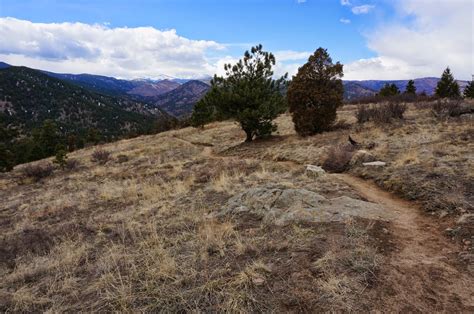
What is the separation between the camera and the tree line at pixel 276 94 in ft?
60.0

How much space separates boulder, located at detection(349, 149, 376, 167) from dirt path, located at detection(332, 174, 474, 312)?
5063 millimetres

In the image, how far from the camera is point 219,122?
41.6 metres

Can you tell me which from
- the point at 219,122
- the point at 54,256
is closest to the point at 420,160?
the point at 54,256

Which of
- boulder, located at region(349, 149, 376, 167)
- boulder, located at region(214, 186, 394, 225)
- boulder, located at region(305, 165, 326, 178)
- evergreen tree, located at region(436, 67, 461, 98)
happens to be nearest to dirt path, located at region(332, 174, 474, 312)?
boulder, located at region(214, 186, 394, 225)

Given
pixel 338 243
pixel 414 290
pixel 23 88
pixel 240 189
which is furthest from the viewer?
pixel 23 88

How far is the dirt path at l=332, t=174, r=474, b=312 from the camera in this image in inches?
136

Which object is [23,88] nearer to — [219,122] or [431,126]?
[219,122]

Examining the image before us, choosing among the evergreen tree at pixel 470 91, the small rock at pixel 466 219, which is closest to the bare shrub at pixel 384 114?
the small rock at pixel 466 219

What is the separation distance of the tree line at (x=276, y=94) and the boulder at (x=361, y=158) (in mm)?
7548

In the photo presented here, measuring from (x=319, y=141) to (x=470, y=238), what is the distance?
37.0ft

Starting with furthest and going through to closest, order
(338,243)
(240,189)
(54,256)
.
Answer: (240,189) → (54,256) → (338,243)

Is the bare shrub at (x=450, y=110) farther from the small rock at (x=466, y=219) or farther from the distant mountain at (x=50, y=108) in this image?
the distant mountain at (x=50, y=108)

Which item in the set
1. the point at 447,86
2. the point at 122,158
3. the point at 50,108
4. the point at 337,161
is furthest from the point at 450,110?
the point at 50,108

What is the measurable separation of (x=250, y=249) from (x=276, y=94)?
54.7ft
